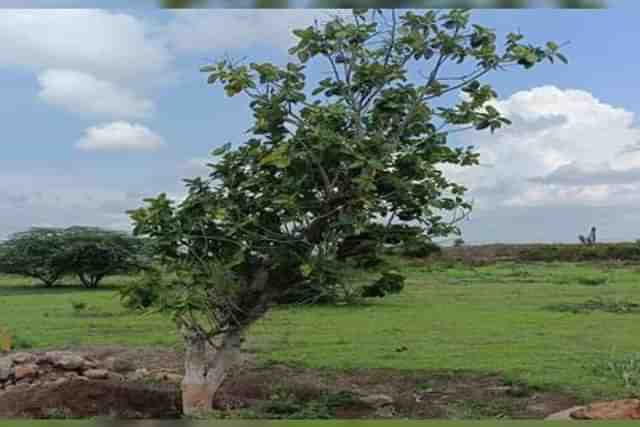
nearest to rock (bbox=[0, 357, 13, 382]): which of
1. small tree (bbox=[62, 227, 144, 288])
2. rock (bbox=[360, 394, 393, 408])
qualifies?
rock (bbox=[360, 394, 393, 408])

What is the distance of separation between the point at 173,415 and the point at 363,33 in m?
2.44

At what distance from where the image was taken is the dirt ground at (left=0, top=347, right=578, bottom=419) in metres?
4.04

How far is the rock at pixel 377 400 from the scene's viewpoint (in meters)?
4.29

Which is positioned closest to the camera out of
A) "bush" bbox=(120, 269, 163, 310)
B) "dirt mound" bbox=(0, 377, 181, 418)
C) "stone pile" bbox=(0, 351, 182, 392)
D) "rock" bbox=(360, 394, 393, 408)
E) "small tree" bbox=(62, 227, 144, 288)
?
"bush" bbox=(120, 269, 163, 310)

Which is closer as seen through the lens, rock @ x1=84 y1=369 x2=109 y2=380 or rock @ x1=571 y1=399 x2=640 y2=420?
rock @ x1=571 y1=399 x2=640 y2=420

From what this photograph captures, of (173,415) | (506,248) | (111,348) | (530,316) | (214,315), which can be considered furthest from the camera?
(506,248)

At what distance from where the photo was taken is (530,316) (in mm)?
8281

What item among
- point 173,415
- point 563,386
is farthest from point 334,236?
point 563,386

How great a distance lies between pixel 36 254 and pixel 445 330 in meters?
9.38

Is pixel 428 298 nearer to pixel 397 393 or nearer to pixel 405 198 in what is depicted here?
pixel 397 393

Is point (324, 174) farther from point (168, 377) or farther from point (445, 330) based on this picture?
point (445, 330)

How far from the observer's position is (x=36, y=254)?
45.2 ft

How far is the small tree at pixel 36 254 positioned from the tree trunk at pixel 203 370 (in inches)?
397

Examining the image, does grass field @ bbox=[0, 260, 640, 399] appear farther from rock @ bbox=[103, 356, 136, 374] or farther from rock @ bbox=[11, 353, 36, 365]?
rock @ bbox=[11, 353, 36, 365]
